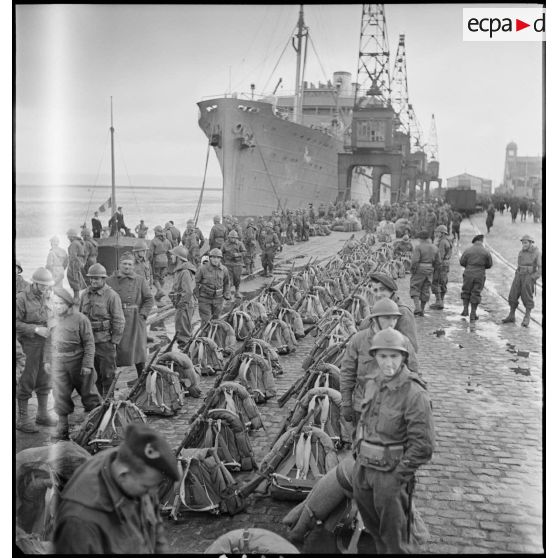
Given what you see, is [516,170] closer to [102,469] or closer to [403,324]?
[403,324]

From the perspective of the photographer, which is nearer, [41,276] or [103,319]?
[41,276]

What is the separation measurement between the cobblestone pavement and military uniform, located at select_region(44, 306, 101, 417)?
56 cm

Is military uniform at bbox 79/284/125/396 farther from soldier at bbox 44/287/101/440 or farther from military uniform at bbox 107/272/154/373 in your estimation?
military uniform at bbox 107/272/154/373

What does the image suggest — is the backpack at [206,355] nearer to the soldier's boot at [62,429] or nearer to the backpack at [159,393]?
the backpack at [159,393]

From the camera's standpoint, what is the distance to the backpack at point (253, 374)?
8.19 m

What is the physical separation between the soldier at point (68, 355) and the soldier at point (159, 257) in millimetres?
8873

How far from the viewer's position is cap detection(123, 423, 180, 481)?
9.36ft

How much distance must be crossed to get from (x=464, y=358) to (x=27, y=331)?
7285 mm

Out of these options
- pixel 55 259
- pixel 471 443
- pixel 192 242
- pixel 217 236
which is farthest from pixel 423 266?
pixel 55 259

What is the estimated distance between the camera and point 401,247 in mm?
19438

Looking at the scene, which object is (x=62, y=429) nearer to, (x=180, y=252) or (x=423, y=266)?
(x=180, y=252)

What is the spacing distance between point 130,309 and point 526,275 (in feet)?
25.9

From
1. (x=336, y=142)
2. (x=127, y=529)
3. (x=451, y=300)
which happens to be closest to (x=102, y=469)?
(x=127, y=529)

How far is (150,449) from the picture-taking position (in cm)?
287
